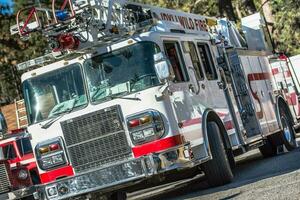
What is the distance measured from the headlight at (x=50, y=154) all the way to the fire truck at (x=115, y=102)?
0.05 feet

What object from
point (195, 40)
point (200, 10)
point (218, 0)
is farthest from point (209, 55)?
point (200, 10)

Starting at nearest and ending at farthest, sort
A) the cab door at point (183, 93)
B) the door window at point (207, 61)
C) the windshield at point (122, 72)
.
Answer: the windshield at point (122, 72) → the cab door at point (183, 93) → the door window at point (207, 61)

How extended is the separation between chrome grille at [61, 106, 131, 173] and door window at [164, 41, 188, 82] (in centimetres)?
123

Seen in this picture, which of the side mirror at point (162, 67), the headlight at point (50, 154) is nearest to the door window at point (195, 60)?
the side mirror at point (162, 67)

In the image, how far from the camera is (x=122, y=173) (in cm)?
893

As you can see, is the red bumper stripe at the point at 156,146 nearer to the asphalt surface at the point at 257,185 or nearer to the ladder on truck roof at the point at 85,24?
the asphalt surface at the point at 257,185

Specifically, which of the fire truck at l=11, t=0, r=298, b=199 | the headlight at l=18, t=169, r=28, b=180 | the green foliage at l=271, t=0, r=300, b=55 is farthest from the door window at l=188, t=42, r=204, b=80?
the green foliage at l=271, t=0, r=300, b=55

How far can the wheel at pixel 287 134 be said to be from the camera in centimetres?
1474

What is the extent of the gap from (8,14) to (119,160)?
31182 millimetres

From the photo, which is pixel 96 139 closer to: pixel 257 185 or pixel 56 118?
pixel 56 118

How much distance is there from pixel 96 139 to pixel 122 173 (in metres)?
0.72

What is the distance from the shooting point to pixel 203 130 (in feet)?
32.5

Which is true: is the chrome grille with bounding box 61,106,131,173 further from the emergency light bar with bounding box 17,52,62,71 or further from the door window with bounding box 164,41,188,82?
the door window with bounding box 164,41,188,82

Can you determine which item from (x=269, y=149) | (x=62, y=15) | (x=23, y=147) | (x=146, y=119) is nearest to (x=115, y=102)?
(x=146, y=119)
